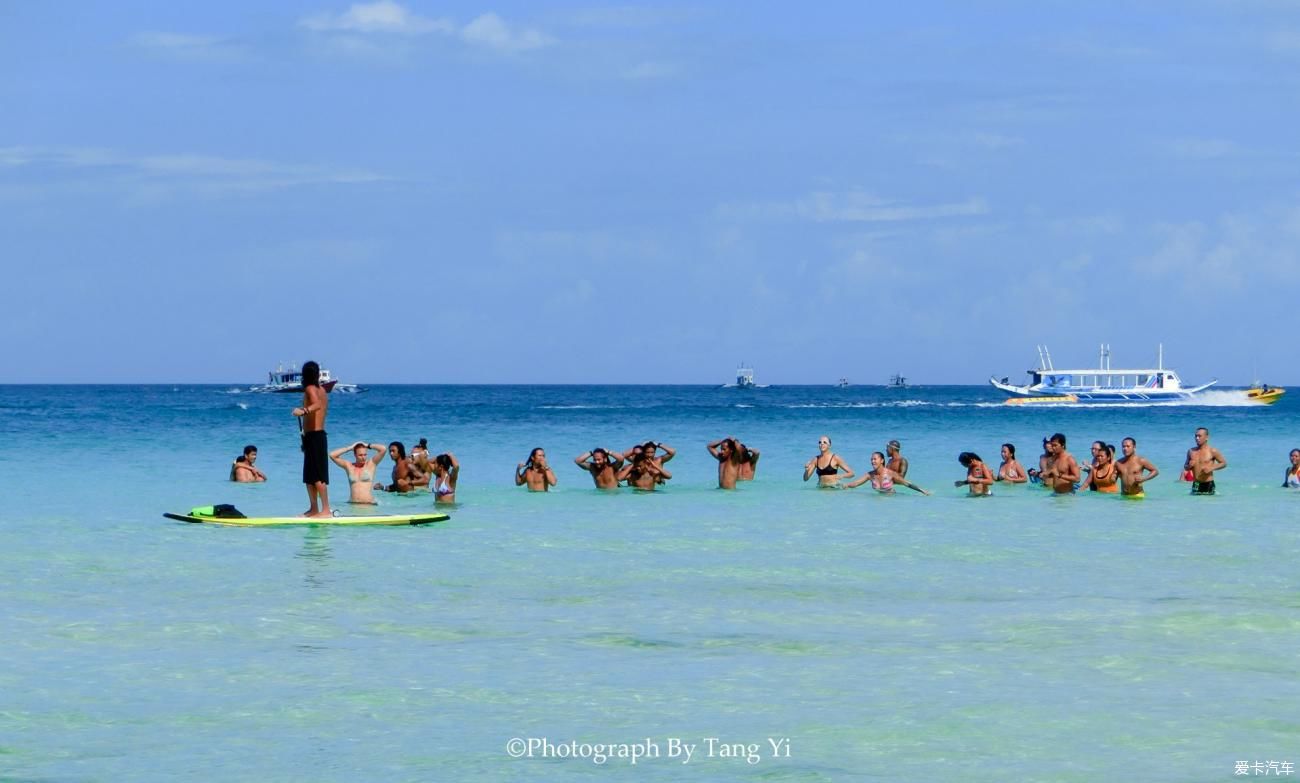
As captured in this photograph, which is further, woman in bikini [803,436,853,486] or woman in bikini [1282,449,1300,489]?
woman in bikini [803,436,853,486]

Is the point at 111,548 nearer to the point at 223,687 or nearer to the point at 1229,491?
the point at 223,687

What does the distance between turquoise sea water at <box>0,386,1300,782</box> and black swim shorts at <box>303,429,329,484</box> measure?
0.86 metres

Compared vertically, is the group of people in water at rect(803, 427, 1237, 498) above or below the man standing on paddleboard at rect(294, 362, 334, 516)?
below

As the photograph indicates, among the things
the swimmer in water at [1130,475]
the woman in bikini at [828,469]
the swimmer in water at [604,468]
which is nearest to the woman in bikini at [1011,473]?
the swimmer in water at [1130,475]

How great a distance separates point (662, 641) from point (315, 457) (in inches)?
349

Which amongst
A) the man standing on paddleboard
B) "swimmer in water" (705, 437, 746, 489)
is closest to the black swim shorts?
the man standing on paddleboard

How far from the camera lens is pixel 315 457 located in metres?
20.3

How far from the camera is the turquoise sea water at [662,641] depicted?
9367 mm

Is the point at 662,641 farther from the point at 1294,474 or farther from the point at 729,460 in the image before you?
the point at 1294,474

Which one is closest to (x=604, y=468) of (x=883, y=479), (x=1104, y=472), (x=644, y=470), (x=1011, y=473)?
(x=644, y=470)

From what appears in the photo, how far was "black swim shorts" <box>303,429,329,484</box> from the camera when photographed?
2000cm

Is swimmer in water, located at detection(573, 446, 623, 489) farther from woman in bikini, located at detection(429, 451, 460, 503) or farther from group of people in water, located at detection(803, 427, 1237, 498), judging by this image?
group of people in water, located at detection(803, 427, 1237, 498)

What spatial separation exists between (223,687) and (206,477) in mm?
26183

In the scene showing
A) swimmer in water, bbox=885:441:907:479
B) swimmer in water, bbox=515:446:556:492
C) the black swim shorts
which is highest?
the black swim shorts
